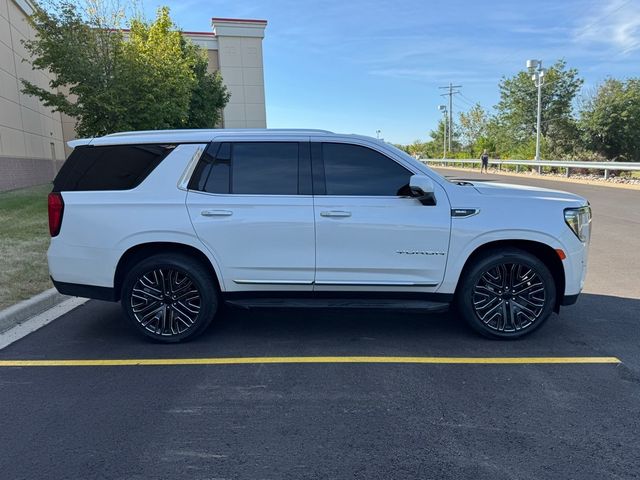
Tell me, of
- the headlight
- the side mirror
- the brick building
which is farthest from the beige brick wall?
the headlight

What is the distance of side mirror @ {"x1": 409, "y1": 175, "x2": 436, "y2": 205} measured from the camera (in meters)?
4.20

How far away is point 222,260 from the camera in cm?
447

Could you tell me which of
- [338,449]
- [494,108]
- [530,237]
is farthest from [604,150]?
[338,449]

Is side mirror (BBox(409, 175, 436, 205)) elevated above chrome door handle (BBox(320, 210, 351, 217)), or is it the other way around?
side mirror (BBox(409, 175, 436, 205))

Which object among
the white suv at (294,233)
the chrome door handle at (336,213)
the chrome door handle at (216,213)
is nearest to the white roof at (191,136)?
the white suv at (294,233)

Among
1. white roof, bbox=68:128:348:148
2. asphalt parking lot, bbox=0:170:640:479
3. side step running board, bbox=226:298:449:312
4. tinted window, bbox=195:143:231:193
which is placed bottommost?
asphalt parking lot, bbox=0:170:640:479

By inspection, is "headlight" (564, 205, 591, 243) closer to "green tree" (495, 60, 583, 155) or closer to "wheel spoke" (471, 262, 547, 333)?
"wheel spoke" (471, 262, 547, 333)

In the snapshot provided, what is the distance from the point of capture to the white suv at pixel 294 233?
4375 millimetres

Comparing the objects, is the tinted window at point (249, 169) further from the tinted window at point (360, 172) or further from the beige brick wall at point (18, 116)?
the beige brick wall at point (18, 116)

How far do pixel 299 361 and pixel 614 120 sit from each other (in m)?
41.3

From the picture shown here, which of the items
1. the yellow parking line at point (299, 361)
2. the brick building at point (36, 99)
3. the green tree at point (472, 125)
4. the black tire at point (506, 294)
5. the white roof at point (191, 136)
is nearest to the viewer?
the yellow parking line at point (299, 361)

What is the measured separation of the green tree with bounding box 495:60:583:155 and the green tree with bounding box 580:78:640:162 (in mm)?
1997

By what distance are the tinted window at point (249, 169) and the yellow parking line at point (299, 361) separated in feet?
4.90

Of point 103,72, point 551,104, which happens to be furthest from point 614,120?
point 103,72
